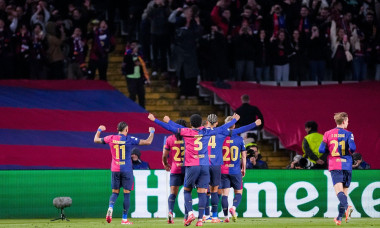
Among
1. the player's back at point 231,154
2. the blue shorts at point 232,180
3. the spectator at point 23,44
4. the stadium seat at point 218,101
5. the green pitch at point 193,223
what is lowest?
the green pitch at point 193,223

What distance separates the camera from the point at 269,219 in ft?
71.2

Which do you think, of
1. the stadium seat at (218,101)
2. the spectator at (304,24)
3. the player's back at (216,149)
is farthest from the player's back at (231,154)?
A: the spectator at (304,24)

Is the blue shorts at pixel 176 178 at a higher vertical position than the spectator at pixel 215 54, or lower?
lower

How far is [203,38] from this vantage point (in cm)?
2869

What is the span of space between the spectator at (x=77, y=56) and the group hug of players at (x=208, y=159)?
8.96m

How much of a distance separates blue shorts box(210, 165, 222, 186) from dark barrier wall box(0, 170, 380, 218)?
123 inches

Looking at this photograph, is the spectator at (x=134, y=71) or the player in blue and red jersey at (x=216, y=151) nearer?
the player in blue and red jersey at (x=216, y=151)

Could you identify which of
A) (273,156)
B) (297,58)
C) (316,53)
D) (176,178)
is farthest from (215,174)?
(316,53)

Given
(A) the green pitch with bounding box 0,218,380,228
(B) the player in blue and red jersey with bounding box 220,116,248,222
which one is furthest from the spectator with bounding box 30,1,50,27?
(B) the player in blue and red jersey with bounding box 220,116,248,222

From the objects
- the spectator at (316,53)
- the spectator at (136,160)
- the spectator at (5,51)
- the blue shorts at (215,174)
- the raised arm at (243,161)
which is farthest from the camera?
the spectator at (316,53)

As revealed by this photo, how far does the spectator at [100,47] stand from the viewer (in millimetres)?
28469

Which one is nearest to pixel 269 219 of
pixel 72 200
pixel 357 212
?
pixel 357 212

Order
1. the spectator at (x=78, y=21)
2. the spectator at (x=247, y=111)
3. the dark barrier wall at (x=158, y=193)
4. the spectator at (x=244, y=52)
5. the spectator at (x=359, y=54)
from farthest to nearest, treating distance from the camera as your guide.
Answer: the spectator at (x=359, y=54) → the spectator at (x=78, y=21) → the spectator at (x=244, y=52) → the spectator at (x=247, y=111) → the dark barrier wall at (x=158, y=193)

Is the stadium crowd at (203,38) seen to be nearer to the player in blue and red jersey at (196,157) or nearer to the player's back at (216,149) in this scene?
→ the player's back at (216,149)
